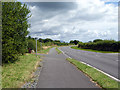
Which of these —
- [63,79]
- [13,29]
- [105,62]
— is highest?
[13,29]

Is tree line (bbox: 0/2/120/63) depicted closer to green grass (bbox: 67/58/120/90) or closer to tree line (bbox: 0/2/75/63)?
tree line (bbox: 0/2/75/63)

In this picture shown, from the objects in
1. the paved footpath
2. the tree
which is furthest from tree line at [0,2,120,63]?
the paved footpath

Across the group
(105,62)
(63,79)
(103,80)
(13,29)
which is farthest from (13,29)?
(105,62)

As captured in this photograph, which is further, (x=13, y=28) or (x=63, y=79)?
(x=13, y=28)

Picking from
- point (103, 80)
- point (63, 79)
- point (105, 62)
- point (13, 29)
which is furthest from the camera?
point (105, 62)

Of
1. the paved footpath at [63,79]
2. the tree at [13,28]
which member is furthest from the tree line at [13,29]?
the paved footpath at [63,79]

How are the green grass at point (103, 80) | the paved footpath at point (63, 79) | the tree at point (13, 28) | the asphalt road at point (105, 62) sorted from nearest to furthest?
the green grass at point (103, 80)
the paved footpath at point (63, 79)
the tree at point (13, 28)
the asphalt road at point (105, 62)

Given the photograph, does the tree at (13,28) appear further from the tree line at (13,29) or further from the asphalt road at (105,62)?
the asphalt road at (105,62)

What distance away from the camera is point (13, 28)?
995 centimetres

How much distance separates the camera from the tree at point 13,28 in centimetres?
927

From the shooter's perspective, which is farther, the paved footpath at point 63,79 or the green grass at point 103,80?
the paved footpath at point 63,79

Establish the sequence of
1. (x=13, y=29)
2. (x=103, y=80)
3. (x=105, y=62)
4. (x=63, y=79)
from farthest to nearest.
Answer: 1. (x=105, y=62)
2. (x=13, y=29)
3. (x=63, y=79)
4. (x=103, y=80)

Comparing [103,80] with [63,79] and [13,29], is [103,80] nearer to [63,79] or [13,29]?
[63,79]

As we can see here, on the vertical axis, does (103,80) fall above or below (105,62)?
above
